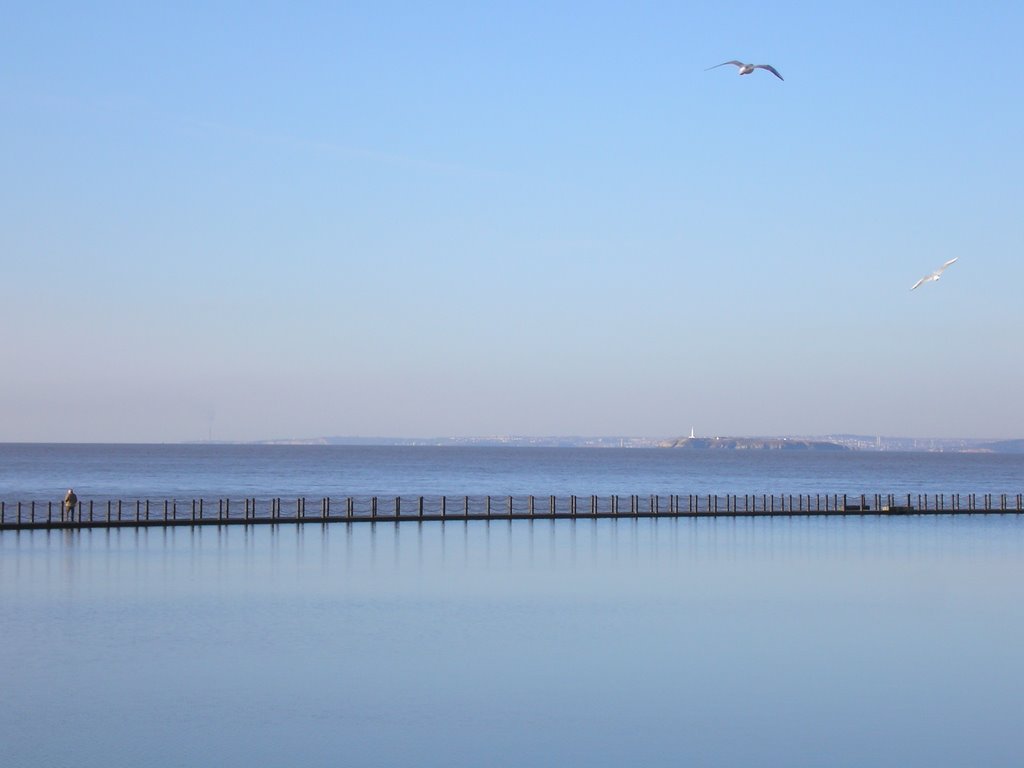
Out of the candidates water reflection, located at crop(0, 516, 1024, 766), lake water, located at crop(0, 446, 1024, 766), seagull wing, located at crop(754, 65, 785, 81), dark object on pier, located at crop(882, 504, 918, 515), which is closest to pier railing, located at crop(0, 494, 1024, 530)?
dark object on pier, located at crop(882, 504, 918, 515)

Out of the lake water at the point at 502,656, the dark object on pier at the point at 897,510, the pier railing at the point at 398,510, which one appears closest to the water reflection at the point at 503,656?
the lake water at the point at 502,656

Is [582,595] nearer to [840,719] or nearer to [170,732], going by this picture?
[840,719]

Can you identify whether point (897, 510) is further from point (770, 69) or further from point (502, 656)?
point (502, 656)

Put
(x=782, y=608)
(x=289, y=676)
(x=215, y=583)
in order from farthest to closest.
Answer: (x=215, y=583) → (x=782, y=608) → (x=289, y=676)

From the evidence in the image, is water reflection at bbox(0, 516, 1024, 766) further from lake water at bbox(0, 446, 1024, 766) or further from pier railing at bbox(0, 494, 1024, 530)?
pier railing at bbox(0, 494, 1024, 530)

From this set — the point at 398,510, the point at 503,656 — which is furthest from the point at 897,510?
the point at 503,656

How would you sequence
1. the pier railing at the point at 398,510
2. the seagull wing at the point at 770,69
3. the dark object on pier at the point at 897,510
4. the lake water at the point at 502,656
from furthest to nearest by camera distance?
the dark object on pier at the point at 897,510
the pier railing at the point at 398,510
the seagull wing at the point at 770,69
the lake water at the point at 502,656

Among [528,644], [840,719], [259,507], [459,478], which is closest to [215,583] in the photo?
[528,644]

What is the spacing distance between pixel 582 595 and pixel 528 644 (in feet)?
22.8

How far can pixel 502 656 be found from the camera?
24.3m

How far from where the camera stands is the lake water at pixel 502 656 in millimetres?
18594

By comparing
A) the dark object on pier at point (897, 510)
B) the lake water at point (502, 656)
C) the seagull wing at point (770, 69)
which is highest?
the seagull wing at point (770, 69)

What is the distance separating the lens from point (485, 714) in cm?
2012

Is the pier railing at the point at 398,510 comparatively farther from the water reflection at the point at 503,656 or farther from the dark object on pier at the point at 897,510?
the water reflection at the point at 503,656
